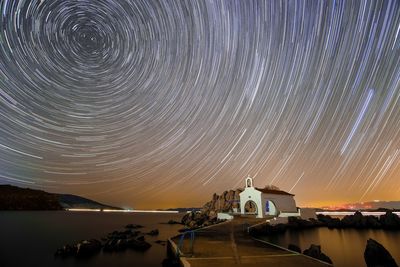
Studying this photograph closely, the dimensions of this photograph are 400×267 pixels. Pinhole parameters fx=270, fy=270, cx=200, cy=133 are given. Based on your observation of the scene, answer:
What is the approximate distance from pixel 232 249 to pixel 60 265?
15633mm

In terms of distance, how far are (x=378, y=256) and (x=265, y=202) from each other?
25.3m

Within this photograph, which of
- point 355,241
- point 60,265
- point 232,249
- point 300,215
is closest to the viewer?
point 232,249

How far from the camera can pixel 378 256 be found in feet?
54.8

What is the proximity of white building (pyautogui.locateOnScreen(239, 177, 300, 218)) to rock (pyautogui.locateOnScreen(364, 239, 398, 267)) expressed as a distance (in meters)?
23.5

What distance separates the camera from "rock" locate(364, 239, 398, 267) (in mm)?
16234

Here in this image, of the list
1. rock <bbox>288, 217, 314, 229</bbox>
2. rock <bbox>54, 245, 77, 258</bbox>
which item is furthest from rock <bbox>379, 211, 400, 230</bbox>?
rock <bbox>54, 245, 77, 258</bbox>

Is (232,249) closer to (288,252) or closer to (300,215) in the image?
(288,252)

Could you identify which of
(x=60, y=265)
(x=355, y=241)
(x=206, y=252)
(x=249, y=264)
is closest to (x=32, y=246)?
(x=60, y=265)

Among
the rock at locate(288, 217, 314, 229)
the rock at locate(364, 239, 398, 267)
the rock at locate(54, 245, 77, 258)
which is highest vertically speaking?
the rock at locate(288, 217, 314, 229)

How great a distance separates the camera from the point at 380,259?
54.3ft

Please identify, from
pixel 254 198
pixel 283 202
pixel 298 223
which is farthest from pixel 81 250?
pixel 298 223

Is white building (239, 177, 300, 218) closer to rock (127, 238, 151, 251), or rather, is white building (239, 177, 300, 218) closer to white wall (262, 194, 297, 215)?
white wall (262, 194, 297, 215)

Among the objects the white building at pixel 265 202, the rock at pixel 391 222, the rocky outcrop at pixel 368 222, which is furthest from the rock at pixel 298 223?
the rock at pixel 391 222

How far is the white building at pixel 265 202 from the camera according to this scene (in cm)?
4119
